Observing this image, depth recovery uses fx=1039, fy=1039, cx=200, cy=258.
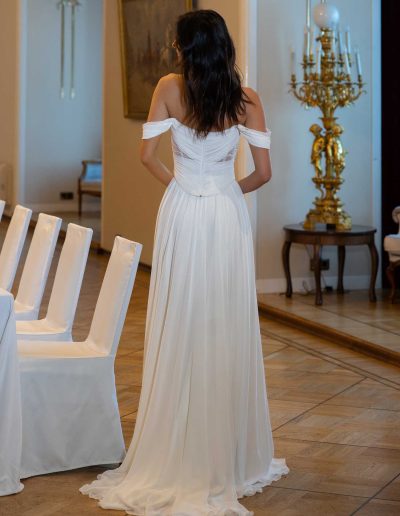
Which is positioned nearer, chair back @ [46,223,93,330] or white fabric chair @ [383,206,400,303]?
chair back @ [46,223,93,330]

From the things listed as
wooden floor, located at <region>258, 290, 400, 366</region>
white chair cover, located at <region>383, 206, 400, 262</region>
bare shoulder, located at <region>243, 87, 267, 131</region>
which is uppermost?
bare shoulder, located at <region>243, 87, 267, 131</region>

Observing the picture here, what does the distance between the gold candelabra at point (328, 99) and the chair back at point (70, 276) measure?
2994 mm

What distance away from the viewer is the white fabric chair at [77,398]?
3.92m

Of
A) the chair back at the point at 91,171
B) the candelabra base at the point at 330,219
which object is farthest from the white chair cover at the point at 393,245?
the chair back at the point at 91,171

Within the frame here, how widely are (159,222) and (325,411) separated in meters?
1.60

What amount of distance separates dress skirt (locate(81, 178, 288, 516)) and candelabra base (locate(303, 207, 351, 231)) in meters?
3.64

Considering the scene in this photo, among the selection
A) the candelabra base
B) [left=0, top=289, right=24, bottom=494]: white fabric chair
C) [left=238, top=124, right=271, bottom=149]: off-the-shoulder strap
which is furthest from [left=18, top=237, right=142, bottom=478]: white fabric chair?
the candelabra base

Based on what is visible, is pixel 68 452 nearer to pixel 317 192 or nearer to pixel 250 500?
pixel 250 500

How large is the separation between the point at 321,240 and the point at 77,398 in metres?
3.49

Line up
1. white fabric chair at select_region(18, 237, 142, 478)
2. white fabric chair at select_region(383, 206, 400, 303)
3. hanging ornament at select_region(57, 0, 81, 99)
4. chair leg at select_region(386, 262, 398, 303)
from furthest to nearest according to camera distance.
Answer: hanging ornament at select_region(57, 0, 81, 99), chair leg at select_region(386, 262, 398, 303), white fabric chair at select_region(383, 206, 400, 303), white fabric chair at select_region(18, 237, 142, 478)

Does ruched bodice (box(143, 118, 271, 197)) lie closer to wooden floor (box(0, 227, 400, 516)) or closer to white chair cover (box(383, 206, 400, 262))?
wooden floor (box(0, 227, 400, 516))

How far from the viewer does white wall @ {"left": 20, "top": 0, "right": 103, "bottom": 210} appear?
14.1 m

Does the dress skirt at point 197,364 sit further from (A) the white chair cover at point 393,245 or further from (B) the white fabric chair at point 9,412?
A: (A) the white chair cover at point 393,245

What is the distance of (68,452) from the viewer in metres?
3.98
